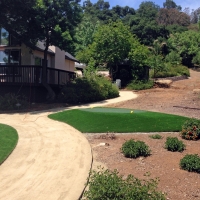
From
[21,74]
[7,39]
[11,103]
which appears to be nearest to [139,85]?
[21,74]

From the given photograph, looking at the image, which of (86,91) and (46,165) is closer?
(46,165)

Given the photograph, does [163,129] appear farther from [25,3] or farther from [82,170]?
[25,3]

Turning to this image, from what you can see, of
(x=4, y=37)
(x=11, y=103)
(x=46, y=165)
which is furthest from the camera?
(x=4, y=37)

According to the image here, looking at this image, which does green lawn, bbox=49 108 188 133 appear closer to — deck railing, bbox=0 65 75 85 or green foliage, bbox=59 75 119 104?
green foliage, bbox=59 75 119 104

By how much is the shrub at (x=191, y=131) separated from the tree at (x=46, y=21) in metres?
9.82

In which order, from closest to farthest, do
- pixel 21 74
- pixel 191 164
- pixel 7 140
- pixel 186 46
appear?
1. pixel 191 164
2. pixel 7 140
3. pixel 21 74
4. pixel 186 46

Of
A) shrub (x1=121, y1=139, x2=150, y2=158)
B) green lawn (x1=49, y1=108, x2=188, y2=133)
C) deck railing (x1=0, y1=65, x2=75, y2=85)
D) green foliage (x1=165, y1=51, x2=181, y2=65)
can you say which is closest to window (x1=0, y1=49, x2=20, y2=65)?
deck railing (x1=0, y1=65, x2=75, y2=85)

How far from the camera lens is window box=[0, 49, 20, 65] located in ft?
75.3

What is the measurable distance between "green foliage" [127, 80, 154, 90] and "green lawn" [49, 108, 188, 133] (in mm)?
13887

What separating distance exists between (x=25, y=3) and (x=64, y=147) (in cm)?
1065

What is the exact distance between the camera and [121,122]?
43.7 feet

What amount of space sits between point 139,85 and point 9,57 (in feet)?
38.2

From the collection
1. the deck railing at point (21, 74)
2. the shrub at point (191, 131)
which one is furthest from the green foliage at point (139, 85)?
the shrub at point (191, 131)

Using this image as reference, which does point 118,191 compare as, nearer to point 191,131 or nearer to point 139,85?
point 191,131
